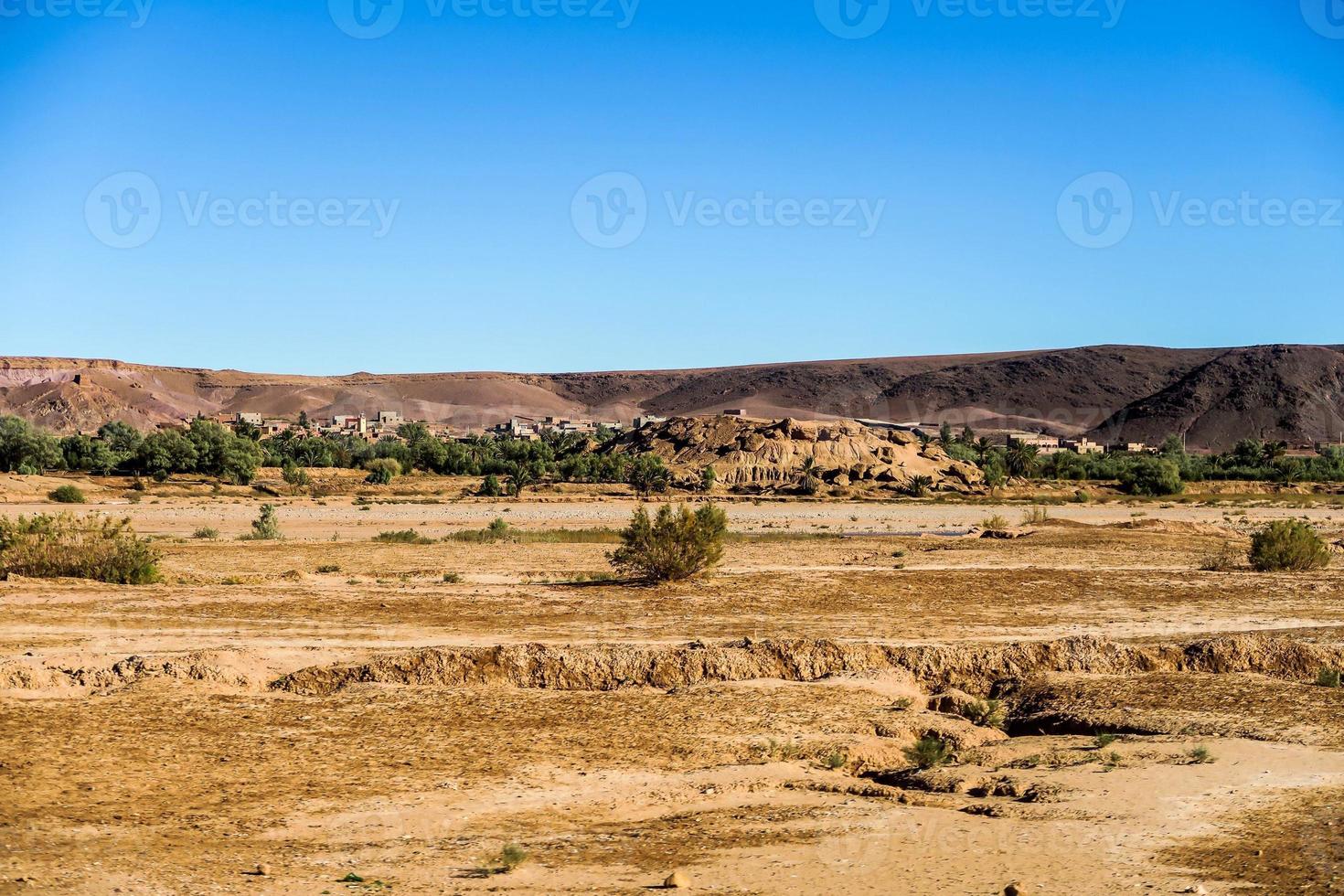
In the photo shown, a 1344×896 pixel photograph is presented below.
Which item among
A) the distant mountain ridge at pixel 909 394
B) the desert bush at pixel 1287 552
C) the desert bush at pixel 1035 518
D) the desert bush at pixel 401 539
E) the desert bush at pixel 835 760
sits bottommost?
the desert bush at pixel 401 539

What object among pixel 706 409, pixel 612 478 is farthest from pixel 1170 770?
pixel 706 409

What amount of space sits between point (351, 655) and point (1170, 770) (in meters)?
9.41

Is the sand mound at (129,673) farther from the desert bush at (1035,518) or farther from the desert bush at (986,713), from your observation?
the desert bush at (1035,518)

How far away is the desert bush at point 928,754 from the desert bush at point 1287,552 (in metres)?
18.9

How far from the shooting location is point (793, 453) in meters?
82.4

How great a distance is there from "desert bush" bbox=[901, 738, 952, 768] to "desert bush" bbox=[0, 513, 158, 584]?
16347mm

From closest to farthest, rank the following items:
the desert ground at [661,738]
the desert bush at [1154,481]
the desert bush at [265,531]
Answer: the desert ground at [661,738]
the desert bush at [265,531]
the desert bush at [1154,481]

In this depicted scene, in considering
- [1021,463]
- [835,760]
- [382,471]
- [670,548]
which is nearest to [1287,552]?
[670,548]

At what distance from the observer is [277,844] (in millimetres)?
9000

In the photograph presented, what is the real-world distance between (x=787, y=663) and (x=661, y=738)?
340cm

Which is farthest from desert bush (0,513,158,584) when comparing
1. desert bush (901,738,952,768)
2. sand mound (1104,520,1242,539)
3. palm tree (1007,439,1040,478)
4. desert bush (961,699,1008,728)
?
palm tree (1007,439,1040,478)

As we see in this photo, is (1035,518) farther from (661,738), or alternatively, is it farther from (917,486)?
(661,738)

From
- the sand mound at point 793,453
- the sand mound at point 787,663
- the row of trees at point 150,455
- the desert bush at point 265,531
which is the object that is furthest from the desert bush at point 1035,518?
the row of trees at point 150,455

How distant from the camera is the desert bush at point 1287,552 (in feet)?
90.1
